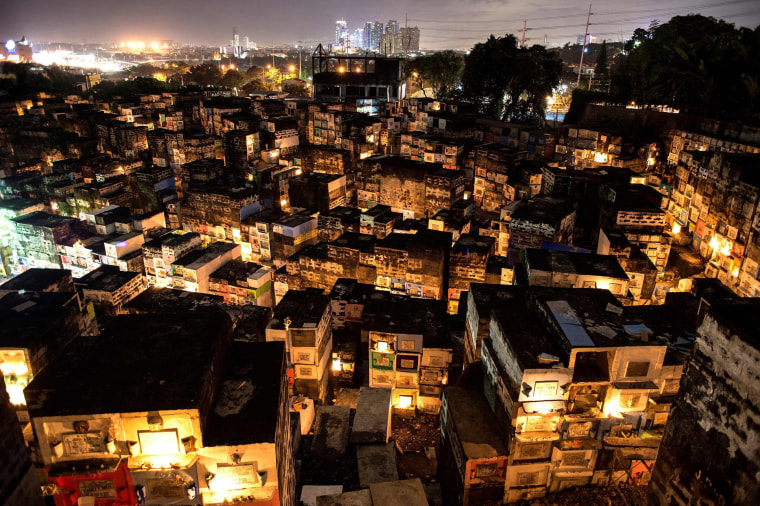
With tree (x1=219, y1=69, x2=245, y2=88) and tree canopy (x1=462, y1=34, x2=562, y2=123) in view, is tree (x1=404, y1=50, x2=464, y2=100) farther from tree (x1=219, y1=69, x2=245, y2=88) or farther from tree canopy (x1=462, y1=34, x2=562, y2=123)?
tree (x1=219, y1=69, x2=245, y2=88)

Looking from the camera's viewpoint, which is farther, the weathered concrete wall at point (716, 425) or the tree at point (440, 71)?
the tree at point (440, 71)

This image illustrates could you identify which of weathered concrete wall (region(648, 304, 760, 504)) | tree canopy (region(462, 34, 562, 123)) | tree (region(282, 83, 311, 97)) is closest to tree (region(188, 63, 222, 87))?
tree (region(282, 83, 311, 97))

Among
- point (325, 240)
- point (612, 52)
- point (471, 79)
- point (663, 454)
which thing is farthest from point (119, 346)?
point (612, 52)

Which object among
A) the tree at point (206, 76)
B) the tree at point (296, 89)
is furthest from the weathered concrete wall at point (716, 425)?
the tree at point (206, 76)

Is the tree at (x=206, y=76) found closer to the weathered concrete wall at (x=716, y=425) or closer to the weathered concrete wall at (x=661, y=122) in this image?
the weathered concrete wall at (x=661, y=122)

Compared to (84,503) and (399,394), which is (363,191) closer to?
(399,394)

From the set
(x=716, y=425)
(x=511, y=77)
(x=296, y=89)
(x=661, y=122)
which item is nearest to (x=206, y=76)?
(x=296, y=89)

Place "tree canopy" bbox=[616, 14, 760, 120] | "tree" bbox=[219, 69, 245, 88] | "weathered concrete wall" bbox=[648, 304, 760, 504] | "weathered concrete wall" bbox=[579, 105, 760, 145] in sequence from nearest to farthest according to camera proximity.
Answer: "weathered concrete wall" bbox=[648, 304, 760, 504], "weathered concrete wall" bbox=[579, 105, 760, 145], "tree canopy" bbox=[616, 14, 760, 120], "tree" bbox=[219, 69, 245, 88]
